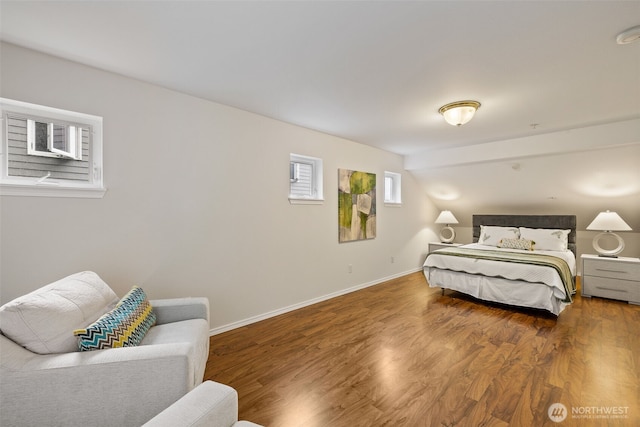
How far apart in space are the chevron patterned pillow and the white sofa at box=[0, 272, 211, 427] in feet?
0.20

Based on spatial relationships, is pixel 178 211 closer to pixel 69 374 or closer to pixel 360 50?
pixel 69 374

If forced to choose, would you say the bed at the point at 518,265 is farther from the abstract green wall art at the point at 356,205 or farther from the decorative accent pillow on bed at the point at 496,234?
the abstract green wall art at the point at 356,205

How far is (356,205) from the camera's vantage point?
14.4 feet

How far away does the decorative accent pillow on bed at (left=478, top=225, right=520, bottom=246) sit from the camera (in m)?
4.89

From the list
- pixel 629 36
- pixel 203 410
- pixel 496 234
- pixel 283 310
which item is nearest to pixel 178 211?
pixel 283 310

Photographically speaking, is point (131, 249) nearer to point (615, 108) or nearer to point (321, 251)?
point (321, 251)

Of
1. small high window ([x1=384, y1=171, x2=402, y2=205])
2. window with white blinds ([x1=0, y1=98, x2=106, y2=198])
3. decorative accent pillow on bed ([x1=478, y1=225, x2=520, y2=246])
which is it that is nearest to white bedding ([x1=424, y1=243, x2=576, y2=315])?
decorative accent pillow on bed ([x1=478, y1=225, x2=520, y2=246])

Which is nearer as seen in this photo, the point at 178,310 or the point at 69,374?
the point at 69,374

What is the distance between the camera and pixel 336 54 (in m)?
2.00

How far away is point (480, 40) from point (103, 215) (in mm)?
3044

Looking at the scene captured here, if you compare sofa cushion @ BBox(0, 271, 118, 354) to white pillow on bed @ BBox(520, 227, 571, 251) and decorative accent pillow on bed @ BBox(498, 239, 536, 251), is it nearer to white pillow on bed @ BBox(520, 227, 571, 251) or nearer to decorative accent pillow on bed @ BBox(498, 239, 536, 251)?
decorative accent pillow on bed @ BBox(498, 239, 536, 251)

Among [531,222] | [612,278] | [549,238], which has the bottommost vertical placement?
[612,278]

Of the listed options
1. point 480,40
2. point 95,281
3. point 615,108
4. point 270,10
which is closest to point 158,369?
point 95,281

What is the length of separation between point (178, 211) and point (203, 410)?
2.01 meters
